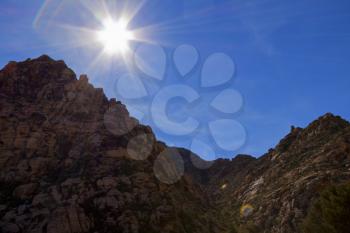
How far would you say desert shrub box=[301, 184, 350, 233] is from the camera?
3175 cm

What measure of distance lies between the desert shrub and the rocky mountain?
9.20 metres

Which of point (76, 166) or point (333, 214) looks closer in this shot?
point (333, 214)

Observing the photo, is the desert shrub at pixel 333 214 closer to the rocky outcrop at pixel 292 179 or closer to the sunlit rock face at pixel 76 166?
the rocky outcrop at pixel 292 179

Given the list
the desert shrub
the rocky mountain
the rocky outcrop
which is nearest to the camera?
the desert shrub

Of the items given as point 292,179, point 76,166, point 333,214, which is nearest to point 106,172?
point 76,166

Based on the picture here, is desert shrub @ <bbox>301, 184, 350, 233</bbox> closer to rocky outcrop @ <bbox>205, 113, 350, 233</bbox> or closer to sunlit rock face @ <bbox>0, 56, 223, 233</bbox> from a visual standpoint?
rocky outcrop @ <bbox>205, 113, 350, 233</bbox>

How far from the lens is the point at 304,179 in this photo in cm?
5041

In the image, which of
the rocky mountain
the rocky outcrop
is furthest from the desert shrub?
the rocky mountain

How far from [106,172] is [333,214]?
88.4 ft

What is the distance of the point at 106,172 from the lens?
4556 centimetres

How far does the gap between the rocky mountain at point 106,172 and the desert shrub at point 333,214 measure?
30.2ft

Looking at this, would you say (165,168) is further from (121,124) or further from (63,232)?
(63,232)

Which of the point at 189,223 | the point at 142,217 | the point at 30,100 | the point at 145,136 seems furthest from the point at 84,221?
the point at 30,100

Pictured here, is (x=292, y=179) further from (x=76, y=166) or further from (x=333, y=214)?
(x=76, y=166)
